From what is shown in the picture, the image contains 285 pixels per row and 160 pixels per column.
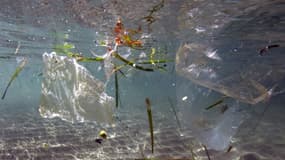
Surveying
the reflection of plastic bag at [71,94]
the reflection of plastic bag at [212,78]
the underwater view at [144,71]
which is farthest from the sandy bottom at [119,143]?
the reflection of plastic bag at [71,94]

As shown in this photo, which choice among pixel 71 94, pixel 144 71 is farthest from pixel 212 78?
pixel 71 94

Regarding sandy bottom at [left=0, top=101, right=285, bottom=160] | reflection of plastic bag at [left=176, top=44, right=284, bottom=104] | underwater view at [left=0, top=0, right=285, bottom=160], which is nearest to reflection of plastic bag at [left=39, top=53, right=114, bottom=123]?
underwater view at [left=0, top=0, right=285, bottom=160]

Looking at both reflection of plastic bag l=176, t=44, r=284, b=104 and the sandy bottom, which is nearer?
reflection of plastic bag l=176, t=44, r=284, b=104

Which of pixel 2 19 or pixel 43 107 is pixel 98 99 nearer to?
pixel 43 107

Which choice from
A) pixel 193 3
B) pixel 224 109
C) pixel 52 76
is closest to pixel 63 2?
pixel 193 3

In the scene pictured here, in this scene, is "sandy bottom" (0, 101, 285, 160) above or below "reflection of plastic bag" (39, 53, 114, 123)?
below

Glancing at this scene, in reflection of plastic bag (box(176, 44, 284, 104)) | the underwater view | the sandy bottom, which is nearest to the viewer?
the underwater view

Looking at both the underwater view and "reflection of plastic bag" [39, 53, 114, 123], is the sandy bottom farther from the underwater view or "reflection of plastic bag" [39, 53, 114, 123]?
"reflection of plastic bag" [39, 53, 114, 123]
